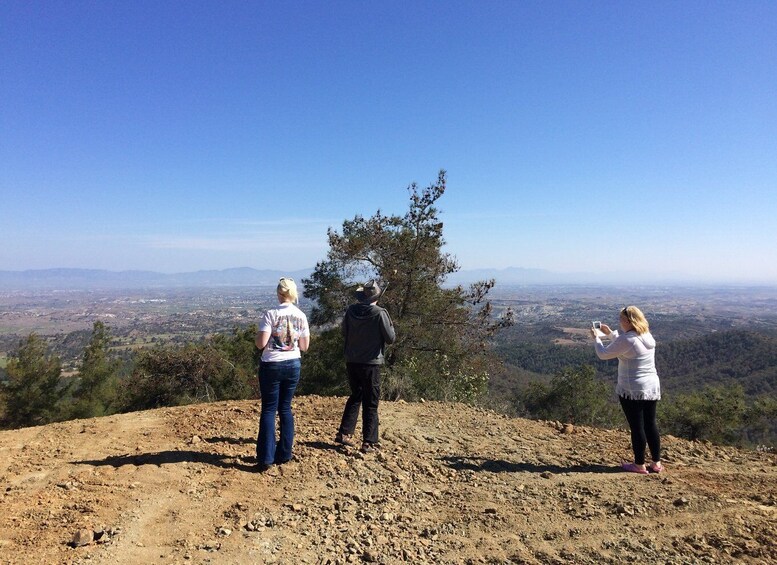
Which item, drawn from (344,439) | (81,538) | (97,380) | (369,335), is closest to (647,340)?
(369,335)

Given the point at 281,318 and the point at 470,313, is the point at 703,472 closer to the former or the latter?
the point at 281,318

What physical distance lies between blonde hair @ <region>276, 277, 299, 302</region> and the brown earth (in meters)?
1.75

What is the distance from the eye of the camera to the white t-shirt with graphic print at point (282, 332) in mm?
4164

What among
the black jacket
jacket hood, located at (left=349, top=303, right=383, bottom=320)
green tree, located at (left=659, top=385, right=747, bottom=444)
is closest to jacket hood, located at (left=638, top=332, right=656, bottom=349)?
the black jacket

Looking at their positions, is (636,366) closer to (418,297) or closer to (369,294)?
(369,294)

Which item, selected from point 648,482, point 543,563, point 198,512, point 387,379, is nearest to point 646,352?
point 648,482

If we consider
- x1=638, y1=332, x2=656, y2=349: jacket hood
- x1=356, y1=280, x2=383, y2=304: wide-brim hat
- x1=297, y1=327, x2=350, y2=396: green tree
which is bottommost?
x1=297, y1=327, x2=350, y2=396: green tree

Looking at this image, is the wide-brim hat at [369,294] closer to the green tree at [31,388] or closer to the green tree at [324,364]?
the green tree at [324,364]

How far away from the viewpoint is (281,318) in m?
4.25

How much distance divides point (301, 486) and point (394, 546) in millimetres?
1235

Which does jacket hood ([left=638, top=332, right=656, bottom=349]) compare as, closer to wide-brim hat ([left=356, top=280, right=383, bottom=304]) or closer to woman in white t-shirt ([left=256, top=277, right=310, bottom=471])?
wide-brim hat ([left=356, top=280, right=383, bottom=304])

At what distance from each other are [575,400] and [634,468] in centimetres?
2437

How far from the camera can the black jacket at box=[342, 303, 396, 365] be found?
4.73 meters

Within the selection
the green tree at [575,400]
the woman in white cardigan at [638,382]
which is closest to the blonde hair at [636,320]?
the woman in white cardigan at [638,382]
